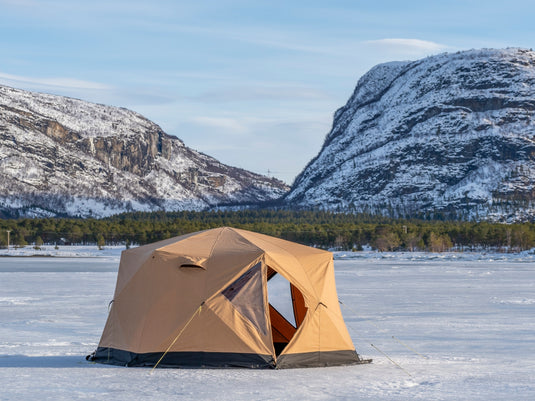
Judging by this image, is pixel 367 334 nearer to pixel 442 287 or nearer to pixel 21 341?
pixel 21 341

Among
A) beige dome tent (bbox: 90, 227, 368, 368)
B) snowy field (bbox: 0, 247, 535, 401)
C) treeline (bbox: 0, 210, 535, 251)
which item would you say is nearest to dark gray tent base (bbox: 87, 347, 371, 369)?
beige dome tent (bbox: 90, 227, 368, 368)

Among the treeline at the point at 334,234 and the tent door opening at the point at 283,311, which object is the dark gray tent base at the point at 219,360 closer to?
the tent door opening at the point at 283,311

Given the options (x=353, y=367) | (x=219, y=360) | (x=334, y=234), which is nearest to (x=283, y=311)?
(x=353, y=367)

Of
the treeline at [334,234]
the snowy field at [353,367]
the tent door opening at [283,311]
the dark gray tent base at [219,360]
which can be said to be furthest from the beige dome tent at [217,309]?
the treeline at [334,234]

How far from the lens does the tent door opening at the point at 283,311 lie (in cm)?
2017

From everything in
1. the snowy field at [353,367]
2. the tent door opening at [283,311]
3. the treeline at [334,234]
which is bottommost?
the snowy field at [353,367]

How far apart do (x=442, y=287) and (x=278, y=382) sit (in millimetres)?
32188

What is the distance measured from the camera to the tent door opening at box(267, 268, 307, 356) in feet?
66.2

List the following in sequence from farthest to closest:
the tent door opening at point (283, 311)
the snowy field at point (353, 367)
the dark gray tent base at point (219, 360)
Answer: the tent door opening at point (283, 311)
the dark gray tent base at point (219, 360)
the snowy field at point (353, 367)

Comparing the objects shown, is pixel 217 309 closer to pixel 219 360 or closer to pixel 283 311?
pixel 219 360

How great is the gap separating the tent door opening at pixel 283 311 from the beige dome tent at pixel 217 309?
106 centimetres

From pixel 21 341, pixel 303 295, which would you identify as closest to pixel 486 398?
pixel 303 295

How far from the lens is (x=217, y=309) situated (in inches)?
693

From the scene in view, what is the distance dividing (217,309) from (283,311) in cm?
426
